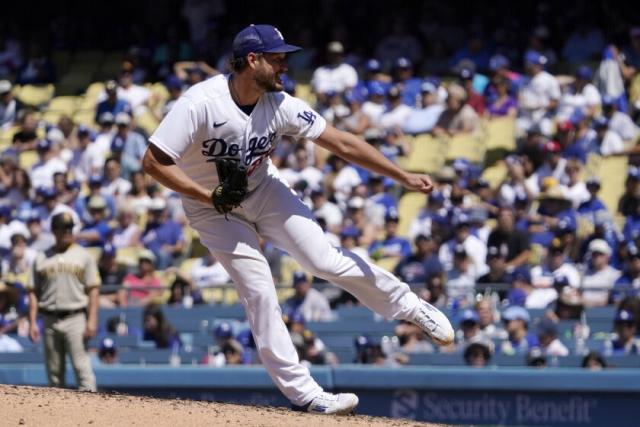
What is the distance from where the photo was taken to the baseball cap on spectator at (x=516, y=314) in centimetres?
1135

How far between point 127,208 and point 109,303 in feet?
5.26

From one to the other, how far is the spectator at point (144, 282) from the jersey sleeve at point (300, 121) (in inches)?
242

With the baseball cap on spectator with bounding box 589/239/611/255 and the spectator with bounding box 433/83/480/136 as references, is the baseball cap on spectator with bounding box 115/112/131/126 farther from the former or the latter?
the baseball cap on spectator with bounding box 589/239/611/255

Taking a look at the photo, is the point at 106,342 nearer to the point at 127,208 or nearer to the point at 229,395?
the point at 229,395

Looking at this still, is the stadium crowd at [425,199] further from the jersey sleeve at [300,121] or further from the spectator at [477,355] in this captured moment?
the jersey sleeve at [300,121]

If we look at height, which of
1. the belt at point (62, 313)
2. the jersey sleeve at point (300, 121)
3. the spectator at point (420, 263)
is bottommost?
the belt at point (62, 313)

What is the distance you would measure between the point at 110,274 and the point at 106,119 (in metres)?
3.10

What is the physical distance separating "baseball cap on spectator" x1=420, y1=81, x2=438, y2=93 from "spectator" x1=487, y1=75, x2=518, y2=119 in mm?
664

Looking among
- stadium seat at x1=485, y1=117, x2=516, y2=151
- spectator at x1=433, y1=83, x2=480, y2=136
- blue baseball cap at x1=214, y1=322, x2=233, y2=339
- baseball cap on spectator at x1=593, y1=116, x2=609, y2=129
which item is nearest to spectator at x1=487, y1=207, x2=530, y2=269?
baseball cap on spectator at x1=593, y1=116, x2=609, y2=129

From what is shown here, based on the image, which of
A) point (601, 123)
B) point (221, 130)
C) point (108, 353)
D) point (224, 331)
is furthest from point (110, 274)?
point (221, 130)

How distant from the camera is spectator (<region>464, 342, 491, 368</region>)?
11273 mm

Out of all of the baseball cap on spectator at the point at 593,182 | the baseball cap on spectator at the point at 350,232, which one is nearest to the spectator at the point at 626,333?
the baseball cap on spectator at the point at 593,182

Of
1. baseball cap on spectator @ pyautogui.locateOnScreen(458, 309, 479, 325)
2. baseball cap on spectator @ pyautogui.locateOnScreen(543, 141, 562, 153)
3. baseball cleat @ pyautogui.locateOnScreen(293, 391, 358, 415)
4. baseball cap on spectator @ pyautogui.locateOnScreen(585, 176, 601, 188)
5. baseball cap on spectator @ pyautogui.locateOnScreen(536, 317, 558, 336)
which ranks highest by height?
baseball cap on spectator @ pyautogui.locateOnScreen(543, 141, 562, 153)

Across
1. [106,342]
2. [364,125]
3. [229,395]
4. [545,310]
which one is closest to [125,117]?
[364,125]
